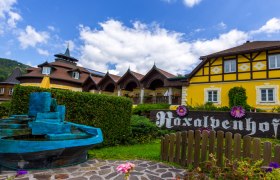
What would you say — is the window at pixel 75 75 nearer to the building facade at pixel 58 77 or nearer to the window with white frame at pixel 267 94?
the building facade at pixel 58 77

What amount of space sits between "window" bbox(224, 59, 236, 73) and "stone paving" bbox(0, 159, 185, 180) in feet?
48.3

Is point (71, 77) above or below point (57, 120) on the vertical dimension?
above

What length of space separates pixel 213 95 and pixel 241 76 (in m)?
2.91

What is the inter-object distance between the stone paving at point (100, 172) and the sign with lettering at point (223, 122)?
5565mm

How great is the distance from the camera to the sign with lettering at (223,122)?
8.77m

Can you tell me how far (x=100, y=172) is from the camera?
4652mm

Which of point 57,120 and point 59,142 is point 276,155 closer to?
point 59,142

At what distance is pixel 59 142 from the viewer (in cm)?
426

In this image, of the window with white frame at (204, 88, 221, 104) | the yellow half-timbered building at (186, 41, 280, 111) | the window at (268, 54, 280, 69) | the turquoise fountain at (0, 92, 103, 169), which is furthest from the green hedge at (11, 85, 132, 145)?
the window at (268, 54, 280, 69)

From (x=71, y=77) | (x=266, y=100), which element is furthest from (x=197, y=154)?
(x=71, y=77)

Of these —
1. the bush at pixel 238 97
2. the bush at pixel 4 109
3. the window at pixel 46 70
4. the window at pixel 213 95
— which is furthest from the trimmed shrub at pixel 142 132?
the window at pixel 46 70

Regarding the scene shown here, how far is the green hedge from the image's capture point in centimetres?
623

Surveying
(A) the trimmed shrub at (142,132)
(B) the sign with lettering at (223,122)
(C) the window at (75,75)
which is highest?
(C) the window at (75,75)

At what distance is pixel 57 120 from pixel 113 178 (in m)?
2.02
